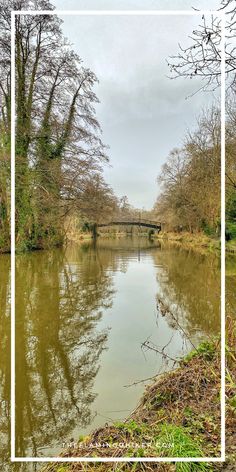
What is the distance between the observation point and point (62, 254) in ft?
41.6

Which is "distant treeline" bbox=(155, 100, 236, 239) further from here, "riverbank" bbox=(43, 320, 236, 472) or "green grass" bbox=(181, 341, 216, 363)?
"riverbank" bbox=(43, 320, 236, 472)

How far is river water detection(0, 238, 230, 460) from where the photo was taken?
2.25 meters

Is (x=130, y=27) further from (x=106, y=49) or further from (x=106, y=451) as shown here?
(x=106, y=451)

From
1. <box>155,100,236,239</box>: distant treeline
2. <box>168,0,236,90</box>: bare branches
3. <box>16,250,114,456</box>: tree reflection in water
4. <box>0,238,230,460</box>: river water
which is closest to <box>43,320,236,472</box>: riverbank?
<box>0,238,230,460</box>: river water

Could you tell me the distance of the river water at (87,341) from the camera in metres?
2.25

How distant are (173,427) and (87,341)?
Result: 7.05ft

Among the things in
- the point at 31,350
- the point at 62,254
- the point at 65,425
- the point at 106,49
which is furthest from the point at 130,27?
the point at 62,254

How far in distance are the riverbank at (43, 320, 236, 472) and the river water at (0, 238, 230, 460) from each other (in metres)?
0.30

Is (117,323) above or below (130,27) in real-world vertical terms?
below

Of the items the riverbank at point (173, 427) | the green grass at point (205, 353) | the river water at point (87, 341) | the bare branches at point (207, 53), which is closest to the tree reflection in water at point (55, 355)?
the river water at point (87, 341)

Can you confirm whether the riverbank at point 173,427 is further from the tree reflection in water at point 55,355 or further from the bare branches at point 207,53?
the bare branches at point 207,53

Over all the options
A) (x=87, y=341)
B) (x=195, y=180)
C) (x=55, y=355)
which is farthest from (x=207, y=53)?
(x=195, y=180)

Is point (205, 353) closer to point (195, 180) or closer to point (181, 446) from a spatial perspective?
point (181, 446)

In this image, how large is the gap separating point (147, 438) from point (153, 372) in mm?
1300
